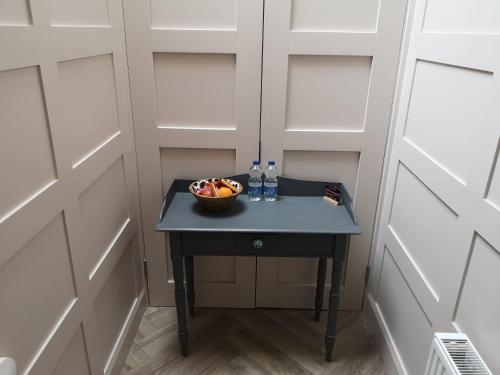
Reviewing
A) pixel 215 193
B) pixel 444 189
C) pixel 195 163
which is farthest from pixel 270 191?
pixel 444 189

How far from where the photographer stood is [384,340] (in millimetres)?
1821

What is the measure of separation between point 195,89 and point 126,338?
1.19 metres

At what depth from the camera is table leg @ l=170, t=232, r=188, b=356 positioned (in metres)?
1.60

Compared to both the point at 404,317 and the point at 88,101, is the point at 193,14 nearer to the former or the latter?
the point at 88,101

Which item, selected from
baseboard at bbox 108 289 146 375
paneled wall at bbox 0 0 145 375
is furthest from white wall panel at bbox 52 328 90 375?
baseboard at bbox 108 289 146 375

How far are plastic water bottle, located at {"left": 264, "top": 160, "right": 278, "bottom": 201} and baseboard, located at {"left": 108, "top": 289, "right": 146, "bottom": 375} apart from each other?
2.85 feet

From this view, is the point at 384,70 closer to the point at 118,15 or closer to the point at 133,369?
the point at 118,15

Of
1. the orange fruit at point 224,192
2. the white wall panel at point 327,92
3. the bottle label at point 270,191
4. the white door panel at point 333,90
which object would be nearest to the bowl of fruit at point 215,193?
the orange fruit at point 224,192

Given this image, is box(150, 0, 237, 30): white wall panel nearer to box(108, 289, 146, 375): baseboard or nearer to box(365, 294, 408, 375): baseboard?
box(108, 289, 146, 375): baseboard

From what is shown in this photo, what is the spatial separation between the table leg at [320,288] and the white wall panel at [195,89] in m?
0.82

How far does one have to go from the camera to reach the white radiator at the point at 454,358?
3.21ft

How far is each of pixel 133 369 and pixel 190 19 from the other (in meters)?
1.57

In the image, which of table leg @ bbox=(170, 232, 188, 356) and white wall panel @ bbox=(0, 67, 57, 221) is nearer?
white wall panel @ bbox=(0, 67, 57, 221)

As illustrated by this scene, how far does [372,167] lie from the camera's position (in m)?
1.89
